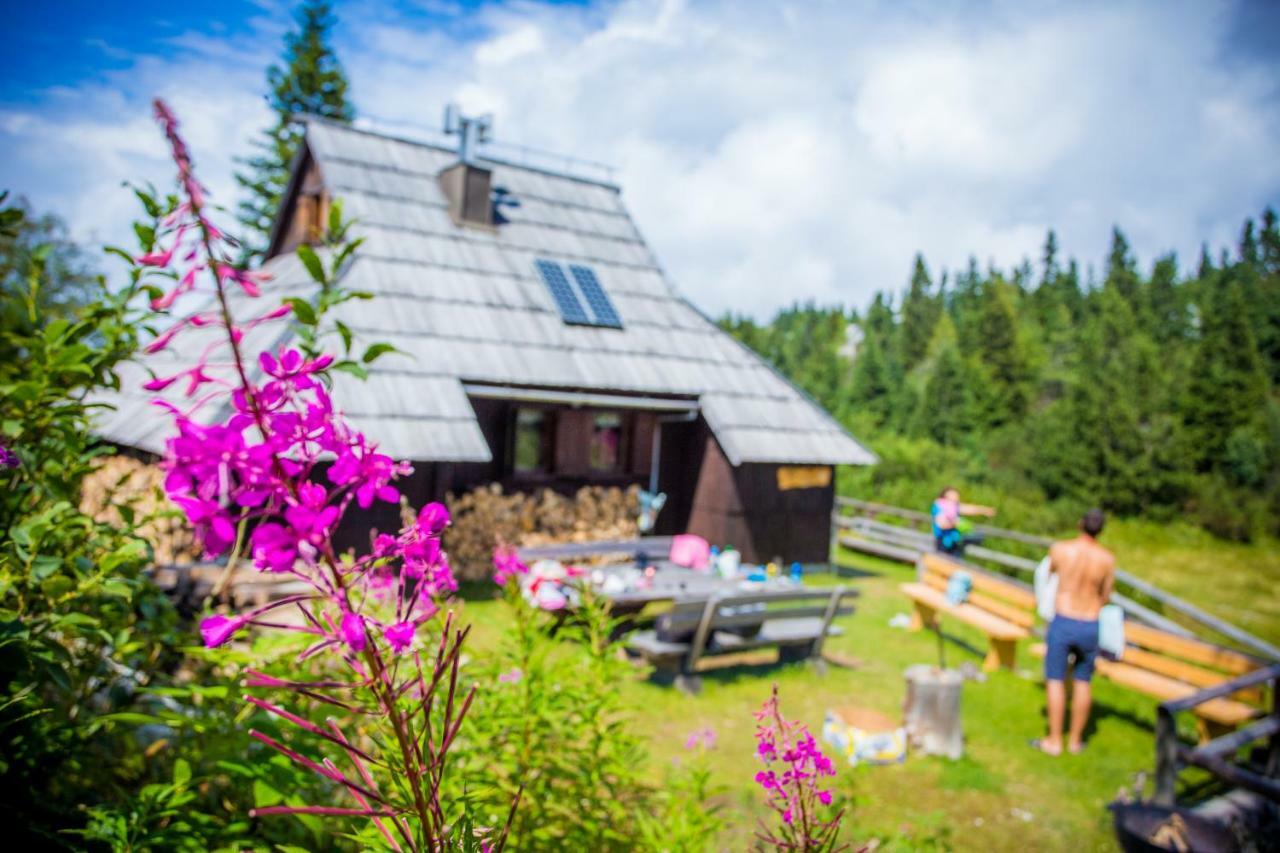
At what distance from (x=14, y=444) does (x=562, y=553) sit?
24.0ft

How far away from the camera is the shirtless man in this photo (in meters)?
6.34

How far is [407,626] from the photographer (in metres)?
1.04

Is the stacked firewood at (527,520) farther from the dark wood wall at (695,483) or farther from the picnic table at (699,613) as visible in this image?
A: the picnic table at (699,613)

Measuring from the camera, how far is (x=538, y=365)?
429 inches

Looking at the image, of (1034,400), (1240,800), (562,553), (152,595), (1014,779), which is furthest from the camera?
(1034,400)

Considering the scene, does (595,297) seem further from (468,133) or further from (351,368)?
(351,368)

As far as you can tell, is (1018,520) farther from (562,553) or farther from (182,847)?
(182,847)

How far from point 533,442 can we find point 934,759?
7205mm

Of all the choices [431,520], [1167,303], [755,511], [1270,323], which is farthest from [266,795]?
[1167,303]

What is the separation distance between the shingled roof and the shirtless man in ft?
17.9

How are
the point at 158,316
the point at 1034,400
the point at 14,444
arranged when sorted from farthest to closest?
1. the point at 1034,400
2. the point at 158,316
3. the point at 14,444

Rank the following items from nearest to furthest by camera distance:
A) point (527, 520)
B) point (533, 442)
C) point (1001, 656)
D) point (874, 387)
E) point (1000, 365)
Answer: point (1001, 656) → point (527, 520) → point (533, 442) → point (874, 387) → point (1000, 365)

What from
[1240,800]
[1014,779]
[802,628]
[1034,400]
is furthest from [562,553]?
[1034,400]

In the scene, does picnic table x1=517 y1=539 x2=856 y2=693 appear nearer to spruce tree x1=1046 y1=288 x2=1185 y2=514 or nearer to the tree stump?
the tree stump
